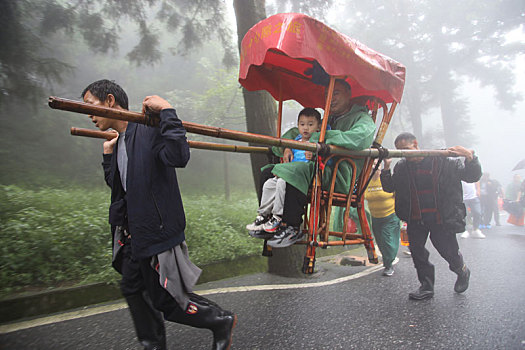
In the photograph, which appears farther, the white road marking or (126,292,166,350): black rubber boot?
the white road marking

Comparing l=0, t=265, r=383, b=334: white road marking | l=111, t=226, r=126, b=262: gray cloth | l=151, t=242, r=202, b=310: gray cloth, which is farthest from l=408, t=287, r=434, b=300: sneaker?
l=111, t=226, r=126, b=262: gray cloth

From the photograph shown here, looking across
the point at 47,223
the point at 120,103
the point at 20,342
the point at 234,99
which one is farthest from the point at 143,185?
the point at 234,99

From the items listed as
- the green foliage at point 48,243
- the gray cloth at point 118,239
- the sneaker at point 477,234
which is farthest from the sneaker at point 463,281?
the sneaker at point 477,234

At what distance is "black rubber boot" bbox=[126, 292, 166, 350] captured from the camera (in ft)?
6.33

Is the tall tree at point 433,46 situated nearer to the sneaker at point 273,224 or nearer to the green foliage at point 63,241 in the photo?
the green foliage at point 63,241

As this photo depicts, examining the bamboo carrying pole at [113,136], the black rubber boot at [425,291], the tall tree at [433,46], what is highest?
the tall tree at [433,46]

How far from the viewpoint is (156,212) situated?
1759mm

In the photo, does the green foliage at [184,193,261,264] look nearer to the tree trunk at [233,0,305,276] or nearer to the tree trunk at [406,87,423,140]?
the tree trunk at [233,0,305,276]

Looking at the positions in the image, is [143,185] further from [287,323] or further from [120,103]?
[287,323]

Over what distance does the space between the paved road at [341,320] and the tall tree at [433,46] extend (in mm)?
17100

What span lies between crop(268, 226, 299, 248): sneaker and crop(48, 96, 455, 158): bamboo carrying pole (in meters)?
0.69

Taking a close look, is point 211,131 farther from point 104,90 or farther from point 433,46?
point 433,46

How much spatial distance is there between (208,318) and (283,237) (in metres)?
0.83

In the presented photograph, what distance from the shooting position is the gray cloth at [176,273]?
1734 millimetres
